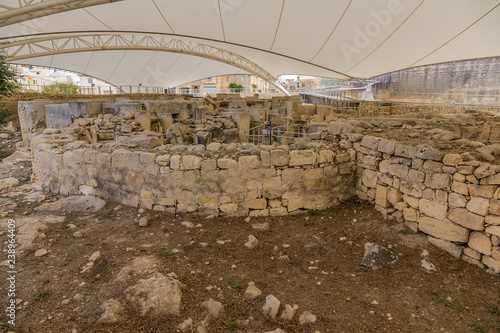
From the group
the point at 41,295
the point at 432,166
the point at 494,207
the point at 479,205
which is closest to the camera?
the point at 41,295

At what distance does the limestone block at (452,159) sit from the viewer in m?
3.78

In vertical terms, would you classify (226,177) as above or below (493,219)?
above

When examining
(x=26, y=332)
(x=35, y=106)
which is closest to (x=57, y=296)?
(x=26, y=332)

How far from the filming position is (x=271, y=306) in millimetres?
2951

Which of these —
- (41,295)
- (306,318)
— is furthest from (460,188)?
(41,295)

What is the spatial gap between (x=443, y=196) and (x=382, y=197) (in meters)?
1.05

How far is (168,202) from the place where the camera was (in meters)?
5.06

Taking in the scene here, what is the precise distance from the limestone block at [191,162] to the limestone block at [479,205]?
3997 millimetres

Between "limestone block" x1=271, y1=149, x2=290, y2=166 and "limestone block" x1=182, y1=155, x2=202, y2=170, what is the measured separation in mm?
1278

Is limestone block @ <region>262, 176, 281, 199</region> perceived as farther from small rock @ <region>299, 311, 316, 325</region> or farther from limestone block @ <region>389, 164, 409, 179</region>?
small rock @ <region>299, 311, 316, 325</region>

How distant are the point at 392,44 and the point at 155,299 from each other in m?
15.2

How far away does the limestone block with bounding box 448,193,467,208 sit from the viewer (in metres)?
3.73

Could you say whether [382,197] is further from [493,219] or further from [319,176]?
[493,219]

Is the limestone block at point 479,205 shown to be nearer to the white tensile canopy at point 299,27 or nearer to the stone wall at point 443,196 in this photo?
the stone wall at point 443,196
